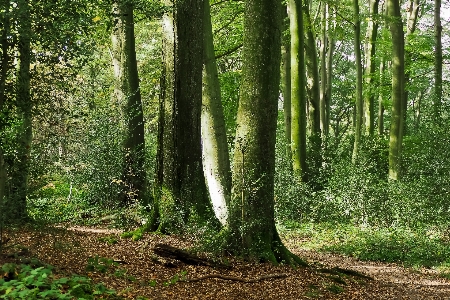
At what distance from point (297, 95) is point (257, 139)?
842 cm

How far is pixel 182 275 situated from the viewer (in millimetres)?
7156

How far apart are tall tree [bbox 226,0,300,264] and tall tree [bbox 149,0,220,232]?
991 mm

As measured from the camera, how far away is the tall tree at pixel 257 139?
852 centimetres

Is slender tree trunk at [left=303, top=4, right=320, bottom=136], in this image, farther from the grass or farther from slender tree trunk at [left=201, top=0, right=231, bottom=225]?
slender tree trunk at [left=201, top=0, right=231, bottom=225]

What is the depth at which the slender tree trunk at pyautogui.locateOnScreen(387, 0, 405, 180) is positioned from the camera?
631 inches

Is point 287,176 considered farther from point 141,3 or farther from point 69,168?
point 141,3

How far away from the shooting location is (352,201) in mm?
15023

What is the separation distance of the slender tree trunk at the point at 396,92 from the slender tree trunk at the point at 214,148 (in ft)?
25.0

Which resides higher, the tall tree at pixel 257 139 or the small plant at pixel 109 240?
the tall tree at pixel 257 139

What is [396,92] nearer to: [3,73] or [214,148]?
[214,148]

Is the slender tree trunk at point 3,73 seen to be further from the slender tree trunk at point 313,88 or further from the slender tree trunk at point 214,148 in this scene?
the slender tree trunk at point 313,88

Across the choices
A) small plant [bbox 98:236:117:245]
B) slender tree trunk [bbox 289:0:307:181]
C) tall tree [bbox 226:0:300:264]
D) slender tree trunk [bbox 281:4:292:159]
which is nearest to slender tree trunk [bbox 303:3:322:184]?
slender tree trunk [bbox 281:4:292:159]

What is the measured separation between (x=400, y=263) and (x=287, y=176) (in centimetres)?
488

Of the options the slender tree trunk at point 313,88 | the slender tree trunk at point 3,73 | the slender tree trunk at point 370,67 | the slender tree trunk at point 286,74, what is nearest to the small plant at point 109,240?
the slender tree trunk at point 3,73
